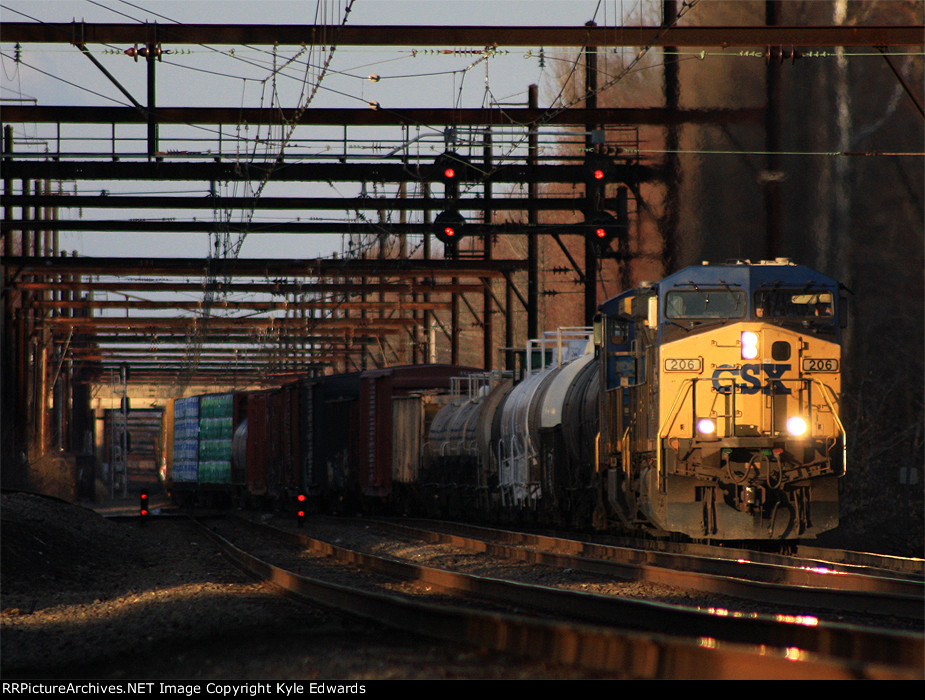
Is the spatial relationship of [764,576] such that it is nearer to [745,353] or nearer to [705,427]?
[705,427]

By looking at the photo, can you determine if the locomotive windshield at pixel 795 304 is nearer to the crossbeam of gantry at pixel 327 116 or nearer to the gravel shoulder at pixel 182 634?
the gravel shoulder at pixel 182 634

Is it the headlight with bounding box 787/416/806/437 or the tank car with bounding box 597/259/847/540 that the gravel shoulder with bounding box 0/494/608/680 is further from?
the headlight with bounding box 787/416/806/437

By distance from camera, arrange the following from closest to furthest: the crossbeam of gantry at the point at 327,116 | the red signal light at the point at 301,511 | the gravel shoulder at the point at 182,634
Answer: the gravel shoulder at the point at 182,634
the crossbeam of gantry at the point at 327,116
the red signal light at the point at 301,511

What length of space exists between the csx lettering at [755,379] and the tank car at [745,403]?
12mm

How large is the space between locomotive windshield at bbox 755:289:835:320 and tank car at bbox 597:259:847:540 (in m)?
0.01

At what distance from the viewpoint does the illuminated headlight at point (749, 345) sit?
50.4 feet

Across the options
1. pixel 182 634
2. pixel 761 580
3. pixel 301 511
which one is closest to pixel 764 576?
pixel 761 580

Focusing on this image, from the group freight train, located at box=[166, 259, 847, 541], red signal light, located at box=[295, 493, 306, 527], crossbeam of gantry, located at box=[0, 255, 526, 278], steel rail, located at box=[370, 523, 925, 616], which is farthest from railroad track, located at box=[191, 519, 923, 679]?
crossbeam of gantry, located at box=[0, 255, 526, 278]

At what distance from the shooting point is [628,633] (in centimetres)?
703

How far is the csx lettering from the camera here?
50.3ft

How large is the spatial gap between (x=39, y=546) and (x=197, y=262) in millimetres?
23044

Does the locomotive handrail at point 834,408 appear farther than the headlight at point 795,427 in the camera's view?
Yes

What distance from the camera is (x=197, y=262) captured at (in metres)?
39.7

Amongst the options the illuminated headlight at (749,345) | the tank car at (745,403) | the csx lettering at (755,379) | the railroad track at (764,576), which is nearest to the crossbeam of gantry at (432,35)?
the tank car at (745,403)
